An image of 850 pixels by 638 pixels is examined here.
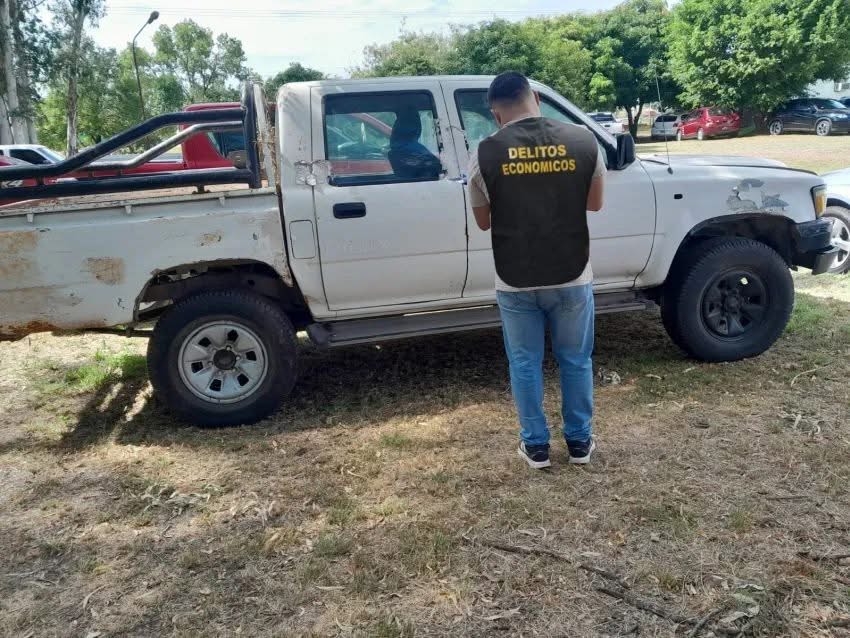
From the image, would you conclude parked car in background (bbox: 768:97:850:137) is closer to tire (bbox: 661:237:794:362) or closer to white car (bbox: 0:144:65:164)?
tire (bbox: 661:237:794:362)

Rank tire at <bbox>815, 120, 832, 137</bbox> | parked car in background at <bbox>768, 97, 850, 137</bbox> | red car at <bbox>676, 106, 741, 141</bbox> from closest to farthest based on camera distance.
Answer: parked car in background at <bbox>768, 97, 850, 137</bbox> < tire at <bbox>815, 120, 832, 137</bbox> < red car at <bbox>676, 106, 741, 141</bbox>

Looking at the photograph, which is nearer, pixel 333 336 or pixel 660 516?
pixel 660 516

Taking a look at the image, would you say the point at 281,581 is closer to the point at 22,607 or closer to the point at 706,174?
the point at 22,607

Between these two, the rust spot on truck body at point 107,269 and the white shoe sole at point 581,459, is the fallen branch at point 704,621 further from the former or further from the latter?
the rust spot on truck body at point 107,269

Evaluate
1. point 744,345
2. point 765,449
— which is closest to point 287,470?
point 765,449

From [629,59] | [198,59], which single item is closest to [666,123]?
[629,59]

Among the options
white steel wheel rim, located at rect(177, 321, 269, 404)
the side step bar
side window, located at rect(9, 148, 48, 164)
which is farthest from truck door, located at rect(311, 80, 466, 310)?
side window, located at rect(9, 148, 48, 164)

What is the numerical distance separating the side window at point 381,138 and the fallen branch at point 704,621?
266cm

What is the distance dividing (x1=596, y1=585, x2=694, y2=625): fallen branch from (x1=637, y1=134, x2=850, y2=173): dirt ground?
13413 mm

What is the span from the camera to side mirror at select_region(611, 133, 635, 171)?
3961 mm

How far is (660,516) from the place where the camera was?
2.97m

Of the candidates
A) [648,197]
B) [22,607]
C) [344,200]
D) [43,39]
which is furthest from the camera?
[43,39]

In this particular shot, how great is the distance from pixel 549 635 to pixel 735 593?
0.70 metres

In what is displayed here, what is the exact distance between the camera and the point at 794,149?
2244cm
